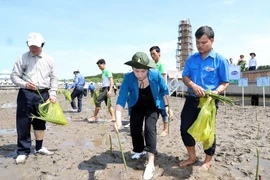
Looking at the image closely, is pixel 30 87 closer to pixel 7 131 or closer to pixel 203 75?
pixel 203 75

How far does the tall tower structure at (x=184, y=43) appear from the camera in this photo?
92375 mm

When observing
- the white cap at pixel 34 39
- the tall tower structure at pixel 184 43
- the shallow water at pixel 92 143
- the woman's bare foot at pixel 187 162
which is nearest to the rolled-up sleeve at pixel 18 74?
the white cap at pixel 34 39

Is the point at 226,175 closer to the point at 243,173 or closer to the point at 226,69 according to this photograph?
the point at 243,173

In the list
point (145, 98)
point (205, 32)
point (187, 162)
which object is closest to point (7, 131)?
point (145, 98)

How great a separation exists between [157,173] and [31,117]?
2013 millimetres

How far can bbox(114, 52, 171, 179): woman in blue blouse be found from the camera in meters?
3.18

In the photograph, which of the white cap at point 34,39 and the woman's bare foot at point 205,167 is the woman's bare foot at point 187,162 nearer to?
the woman's bare foot at point 205,167

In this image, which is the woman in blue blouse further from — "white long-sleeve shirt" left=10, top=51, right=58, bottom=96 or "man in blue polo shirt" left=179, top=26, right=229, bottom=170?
"white long-sleeve shirt" left=10, top=51, right=58, bottom=96

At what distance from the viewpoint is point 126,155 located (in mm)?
3902

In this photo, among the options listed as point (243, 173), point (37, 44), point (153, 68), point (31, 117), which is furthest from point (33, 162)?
point (243, 173)

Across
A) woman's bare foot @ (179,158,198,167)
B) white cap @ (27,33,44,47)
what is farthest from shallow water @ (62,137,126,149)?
white cap @ (27,33,44,47)

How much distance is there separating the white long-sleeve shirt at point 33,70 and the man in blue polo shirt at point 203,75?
2162 millimetres

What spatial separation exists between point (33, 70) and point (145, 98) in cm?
181

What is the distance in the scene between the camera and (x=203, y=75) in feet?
10.2
